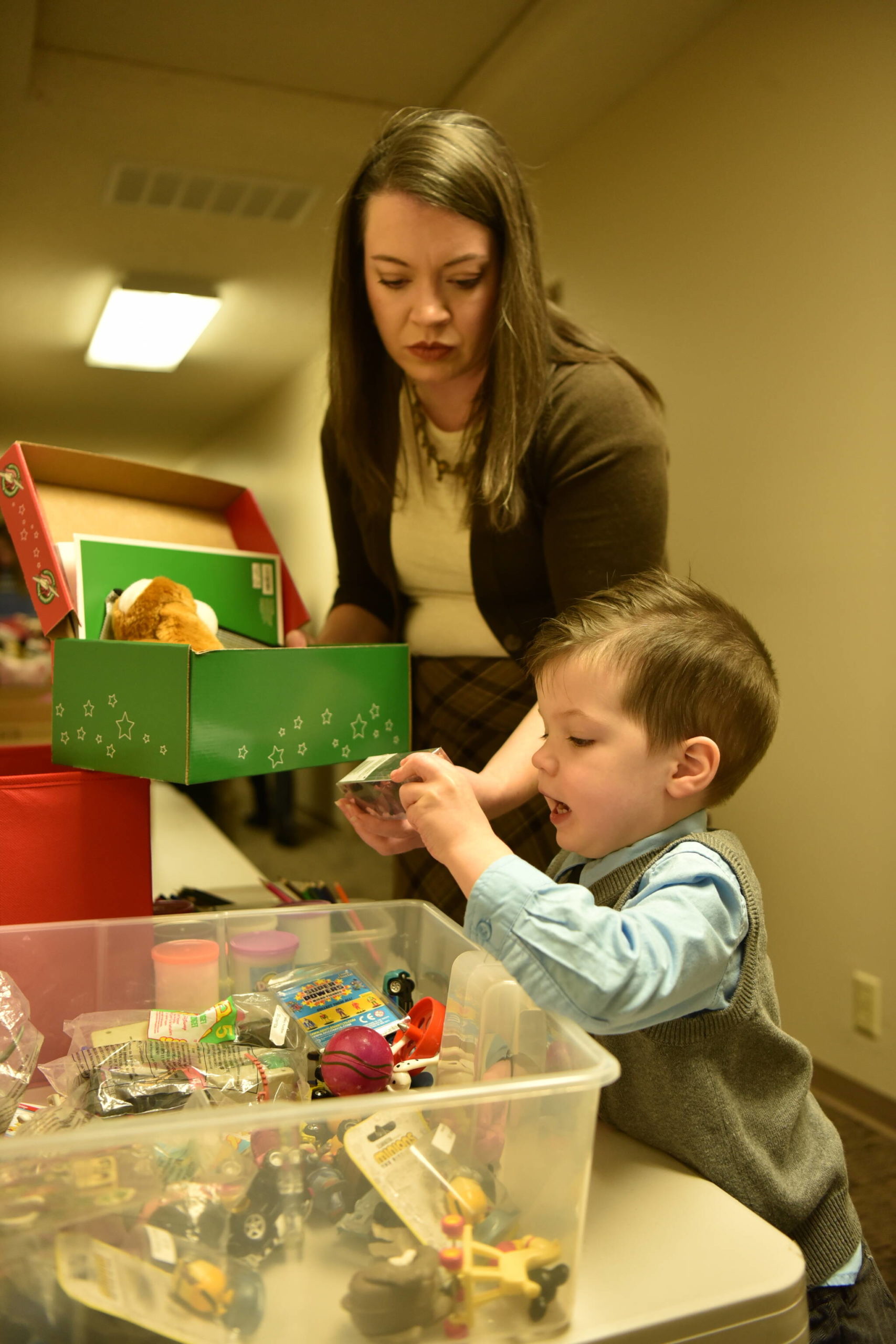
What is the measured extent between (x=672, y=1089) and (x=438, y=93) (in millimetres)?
2433

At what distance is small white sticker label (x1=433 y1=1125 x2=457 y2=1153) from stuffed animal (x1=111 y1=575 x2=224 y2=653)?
1.59ft

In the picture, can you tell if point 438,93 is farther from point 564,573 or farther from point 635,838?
point 635,838

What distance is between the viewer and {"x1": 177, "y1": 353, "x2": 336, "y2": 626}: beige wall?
388cm

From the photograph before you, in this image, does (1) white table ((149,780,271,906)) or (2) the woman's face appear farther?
(1) white table ((149,780,271,906))

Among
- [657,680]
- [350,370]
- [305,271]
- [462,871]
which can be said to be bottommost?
[462,871]

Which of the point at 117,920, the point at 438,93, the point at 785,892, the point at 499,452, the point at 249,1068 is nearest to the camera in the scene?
the point at 249,1068

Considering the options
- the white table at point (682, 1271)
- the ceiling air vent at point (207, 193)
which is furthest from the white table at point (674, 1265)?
the ceiling air vent at point (207, 193)

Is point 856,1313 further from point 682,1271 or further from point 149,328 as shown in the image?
point 149,328

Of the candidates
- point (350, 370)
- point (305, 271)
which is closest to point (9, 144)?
point (305, 271)

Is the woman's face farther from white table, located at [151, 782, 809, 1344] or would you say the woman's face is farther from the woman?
white table, located at [151, 782, 809, 1344]

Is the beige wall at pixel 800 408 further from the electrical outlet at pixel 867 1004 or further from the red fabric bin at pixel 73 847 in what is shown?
the red fabric bin at pixel 73 847

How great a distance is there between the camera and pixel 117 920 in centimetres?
78

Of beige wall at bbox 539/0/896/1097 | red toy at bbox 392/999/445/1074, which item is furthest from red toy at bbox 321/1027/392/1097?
beige wall at bbox 539/0/896/1097

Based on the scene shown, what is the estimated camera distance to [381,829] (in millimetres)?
796
